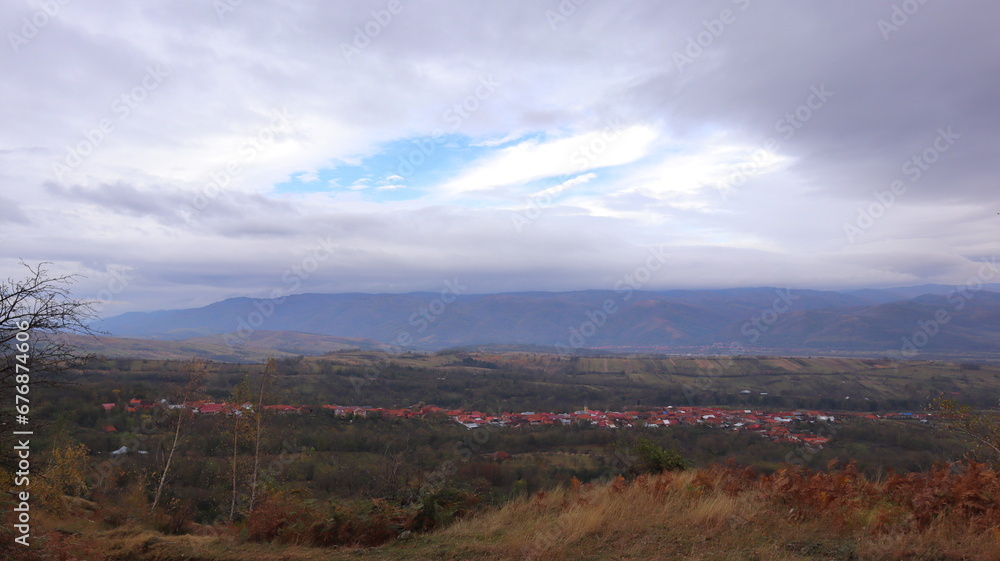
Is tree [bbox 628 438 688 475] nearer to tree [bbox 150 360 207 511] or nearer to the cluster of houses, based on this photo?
tree [bbox 150 360 207 511]

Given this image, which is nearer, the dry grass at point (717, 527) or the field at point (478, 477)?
the dry grass at point (717, 527)

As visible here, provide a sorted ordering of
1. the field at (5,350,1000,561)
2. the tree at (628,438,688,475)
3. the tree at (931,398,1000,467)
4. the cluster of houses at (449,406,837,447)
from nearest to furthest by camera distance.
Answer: the field at (5,350,1000,561), the tree at (931,398,1000,467), the tree at (628,438,688,475), the cluster of houses at (449,406,837,447)

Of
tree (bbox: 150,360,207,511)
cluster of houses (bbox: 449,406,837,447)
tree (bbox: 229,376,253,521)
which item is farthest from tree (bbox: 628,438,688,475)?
cluster of houses (bbox: 449,406,837,447)

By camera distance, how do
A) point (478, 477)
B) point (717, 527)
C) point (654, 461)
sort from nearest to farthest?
point (717, 527), point (654, 461), point (478, 477)

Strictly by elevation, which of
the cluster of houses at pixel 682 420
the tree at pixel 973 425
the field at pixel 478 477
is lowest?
the cluster of houses at pixel 682 420

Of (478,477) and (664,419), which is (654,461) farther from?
(664,419)

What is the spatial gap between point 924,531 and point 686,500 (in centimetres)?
327

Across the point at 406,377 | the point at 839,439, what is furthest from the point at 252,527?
the point at 406,377

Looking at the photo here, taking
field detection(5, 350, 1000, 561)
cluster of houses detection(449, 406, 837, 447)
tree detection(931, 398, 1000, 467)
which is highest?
tree detection(931, 398, 1000, 467)

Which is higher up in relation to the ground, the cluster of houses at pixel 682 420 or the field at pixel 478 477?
the field at pixel 478 477

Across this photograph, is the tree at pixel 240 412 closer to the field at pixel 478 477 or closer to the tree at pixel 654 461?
the field at pixel 478 477

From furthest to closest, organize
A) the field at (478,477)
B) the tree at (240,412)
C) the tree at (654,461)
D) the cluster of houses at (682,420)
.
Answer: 1. the cluster of houses at (682,420)
2. the tree at (240,412)
3. the tree at (654,461)
4. the field at (478,477)

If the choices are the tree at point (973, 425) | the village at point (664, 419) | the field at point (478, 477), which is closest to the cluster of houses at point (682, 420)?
the village at point (664, 419)

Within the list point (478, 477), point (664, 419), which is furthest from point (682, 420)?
point (478, 477)
